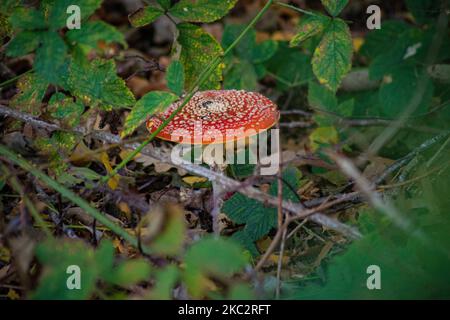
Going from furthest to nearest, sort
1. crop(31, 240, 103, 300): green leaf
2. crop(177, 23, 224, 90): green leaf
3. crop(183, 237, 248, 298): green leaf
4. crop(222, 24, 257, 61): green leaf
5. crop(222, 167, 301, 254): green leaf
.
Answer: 1. crop(222, 24, 257, 61): green leaf
2. crop(177, 23, 224, 90): green leaf
3. crop(222, 167, 301, 254): green leaf
4. crop(31, 240, 103, 300): green leaf
5. crop(183, 237, 248, 298): green leaf

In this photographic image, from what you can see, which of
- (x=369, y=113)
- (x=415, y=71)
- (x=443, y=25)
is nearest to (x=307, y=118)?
(x=369, y=113)

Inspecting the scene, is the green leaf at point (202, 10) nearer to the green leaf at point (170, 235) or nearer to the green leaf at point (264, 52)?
the green leaf at point (264, 52)

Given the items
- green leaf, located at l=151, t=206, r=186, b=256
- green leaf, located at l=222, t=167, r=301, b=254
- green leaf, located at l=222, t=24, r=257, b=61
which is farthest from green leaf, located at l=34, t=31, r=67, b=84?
green leaf, located at l=222, t=24, r=257, b=61

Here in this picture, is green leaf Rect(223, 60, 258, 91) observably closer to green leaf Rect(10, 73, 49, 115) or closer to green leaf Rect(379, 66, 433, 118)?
green leaf Rect(379, 66, 433, 118)

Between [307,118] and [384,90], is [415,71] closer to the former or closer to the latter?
[384,90]

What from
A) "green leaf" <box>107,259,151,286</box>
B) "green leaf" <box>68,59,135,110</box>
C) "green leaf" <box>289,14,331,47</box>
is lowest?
"green leaf" <box>107,259,151,286</box>
